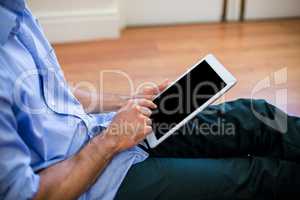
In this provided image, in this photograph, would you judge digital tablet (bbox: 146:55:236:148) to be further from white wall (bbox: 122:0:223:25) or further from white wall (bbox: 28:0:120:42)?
white wall (bbox: 122:0:223:25)

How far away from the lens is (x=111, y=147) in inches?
31.6

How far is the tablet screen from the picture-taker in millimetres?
919

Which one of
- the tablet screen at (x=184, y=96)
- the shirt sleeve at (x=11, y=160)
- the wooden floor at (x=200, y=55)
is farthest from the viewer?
the wooden floor at (x=200, y=55)

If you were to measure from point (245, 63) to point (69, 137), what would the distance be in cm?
130


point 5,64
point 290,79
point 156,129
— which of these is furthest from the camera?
point 290,79

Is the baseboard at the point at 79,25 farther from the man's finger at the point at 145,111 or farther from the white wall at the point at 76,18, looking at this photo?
the man's finger at the point at 145,111

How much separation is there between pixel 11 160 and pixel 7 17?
26cm

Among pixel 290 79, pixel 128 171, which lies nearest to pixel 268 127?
pixel 128 171

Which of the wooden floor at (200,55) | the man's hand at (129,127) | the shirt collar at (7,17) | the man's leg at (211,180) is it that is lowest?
the wooden floor at (200,55)

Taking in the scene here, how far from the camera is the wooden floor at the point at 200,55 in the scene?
69.6 inches

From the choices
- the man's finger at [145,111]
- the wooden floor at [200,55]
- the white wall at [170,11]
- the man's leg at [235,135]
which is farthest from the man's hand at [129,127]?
the white wall at [170,11]

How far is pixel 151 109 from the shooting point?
0.94 meters

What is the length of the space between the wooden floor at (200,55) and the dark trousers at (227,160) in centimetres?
66

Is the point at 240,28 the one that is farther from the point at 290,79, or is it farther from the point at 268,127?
the point at 268,127
